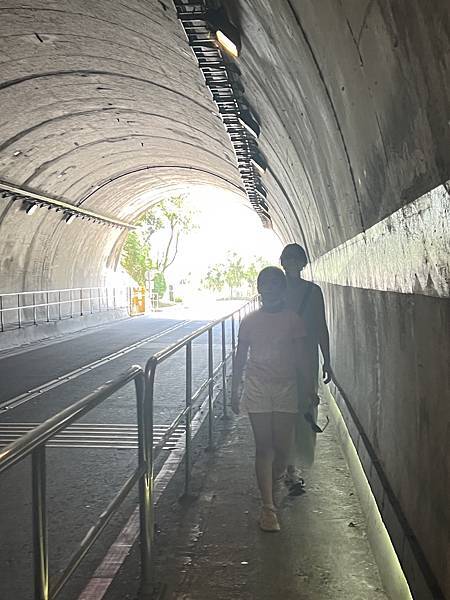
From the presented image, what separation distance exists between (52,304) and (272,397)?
60.6ft

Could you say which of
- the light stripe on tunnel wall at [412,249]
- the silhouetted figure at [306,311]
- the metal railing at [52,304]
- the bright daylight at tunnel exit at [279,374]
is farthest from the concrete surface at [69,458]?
the metal railing at [52,304]

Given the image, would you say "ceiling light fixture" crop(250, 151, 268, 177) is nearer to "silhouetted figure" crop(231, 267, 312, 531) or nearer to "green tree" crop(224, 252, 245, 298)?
"silhouetted figure" crop(231, 267, 312, 531)

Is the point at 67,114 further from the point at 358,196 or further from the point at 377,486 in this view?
the point at 377,486

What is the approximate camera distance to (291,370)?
5188mm

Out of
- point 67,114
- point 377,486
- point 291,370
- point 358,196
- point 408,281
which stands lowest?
point 377,486

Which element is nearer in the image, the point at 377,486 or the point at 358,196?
the point at 377,486

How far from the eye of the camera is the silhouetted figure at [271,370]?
5.14 meters

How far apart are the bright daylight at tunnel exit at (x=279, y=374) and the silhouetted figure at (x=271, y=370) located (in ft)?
0.04

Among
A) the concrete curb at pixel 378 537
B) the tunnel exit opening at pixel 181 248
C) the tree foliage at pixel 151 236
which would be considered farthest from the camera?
the tree foliage at pixel 151 236

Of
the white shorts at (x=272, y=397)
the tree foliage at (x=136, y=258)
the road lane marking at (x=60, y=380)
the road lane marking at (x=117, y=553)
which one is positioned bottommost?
the road lane marking at (x=117, y=553)

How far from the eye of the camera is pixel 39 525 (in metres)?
2.45

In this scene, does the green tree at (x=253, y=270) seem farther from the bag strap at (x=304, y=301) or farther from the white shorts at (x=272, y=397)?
the white shorts at (x=272, y=397)

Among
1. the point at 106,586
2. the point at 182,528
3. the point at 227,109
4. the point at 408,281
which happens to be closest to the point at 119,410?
the point at 227,109

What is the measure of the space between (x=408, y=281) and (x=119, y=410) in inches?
264
